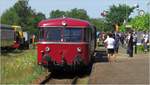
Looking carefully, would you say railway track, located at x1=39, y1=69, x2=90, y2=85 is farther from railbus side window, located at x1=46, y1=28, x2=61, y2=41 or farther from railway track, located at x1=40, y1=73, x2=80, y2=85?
railbus side window, located at x1=46, y1=28, x2=61, y2=41

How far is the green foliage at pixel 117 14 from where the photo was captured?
114800 mm

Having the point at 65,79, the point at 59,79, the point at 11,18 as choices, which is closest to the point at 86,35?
the point at 65,79

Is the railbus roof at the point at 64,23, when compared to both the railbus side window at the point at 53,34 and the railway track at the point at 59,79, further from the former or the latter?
the railway track at the point at 59,79

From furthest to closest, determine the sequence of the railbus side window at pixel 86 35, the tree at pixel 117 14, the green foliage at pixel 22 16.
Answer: the green foliage at pixel 22 16, the tree at pixel 117 14, the railbus side window at pixel 86 35

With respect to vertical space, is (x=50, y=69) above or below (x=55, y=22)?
below

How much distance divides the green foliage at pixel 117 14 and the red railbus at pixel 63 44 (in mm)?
86878

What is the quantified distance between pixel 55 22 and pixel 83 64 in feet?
7.98

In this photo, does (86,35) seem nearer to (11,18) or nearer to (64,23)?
(64,23)

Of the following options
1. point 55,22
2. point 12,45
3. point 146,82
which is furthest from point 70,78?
point 12,45

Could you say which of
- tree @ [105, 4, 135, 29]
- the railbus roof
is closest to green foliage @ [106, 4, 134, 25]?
tree @ [105, 4, 135, 29]

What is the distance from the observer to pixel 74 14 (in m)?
116

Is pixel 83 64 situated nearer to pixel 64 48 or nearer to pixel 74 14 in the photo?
pixel 64 48

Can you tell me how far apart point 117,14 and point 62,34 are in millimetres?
90931

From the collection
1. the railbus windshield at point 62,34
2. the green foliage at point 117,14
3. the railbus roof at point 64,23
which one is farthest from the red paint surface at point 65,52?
the green foliage at point 117,14
